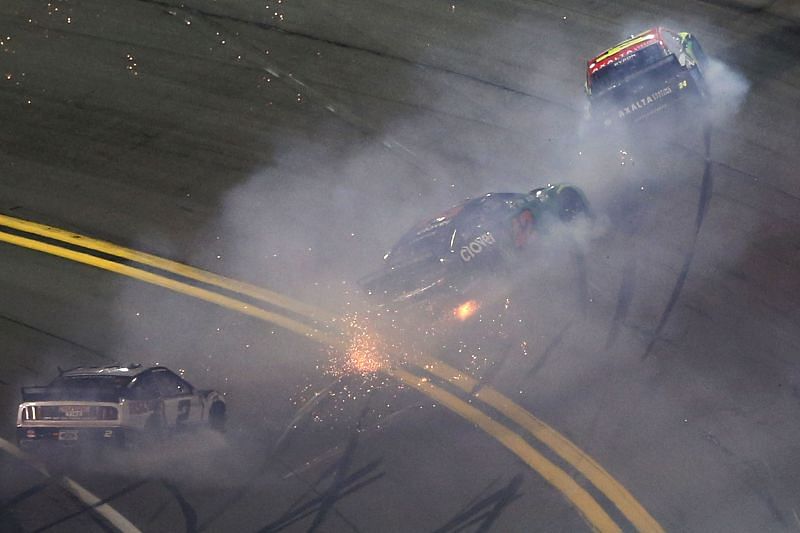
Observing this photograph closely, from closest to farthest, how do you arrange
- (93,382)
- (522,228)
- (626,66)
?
(93,382) < (522,228) < (626,66)

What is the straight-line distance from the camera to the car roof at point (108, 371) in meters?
15.4

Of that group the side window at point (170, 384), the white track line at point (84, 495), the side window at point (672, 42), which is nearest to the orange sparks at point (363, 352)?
the side window at point (170, 384)

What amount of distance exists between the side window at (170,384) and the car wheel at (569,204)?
705 cm

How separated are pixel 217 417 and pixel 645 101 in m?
10.3

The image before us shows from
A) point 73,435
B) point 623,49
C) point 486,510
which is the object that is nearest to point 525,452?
point 486,510

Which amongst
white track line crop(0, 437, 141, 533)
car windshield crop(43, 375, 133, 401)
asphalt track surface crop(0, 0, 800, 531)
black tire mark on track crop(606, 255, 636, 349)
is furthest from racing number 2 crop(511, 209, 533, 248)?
white track line crop(0, 437, 141, 533)

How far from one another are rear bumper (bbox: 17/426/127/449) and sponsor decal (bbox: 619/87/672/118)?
11.2m

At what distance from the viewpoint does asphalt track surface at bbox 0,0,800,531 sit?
572 inches

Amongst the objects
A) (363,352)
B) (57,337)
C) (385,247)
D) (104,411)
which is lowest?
(104,411)

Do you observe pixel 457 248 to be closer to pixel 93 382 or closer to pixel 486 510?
pixel 486 510

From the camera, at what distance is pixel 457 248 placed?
16953 mm

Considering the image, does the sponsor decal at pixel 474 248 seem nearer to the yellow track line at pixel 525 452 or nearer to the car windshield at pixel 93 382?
the yellow track line at pixel 525 452

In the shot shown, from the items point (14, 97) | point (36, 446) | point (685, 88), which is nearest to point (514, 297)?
point (685, 88)

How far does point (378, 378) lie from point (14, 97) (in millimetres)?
12039
